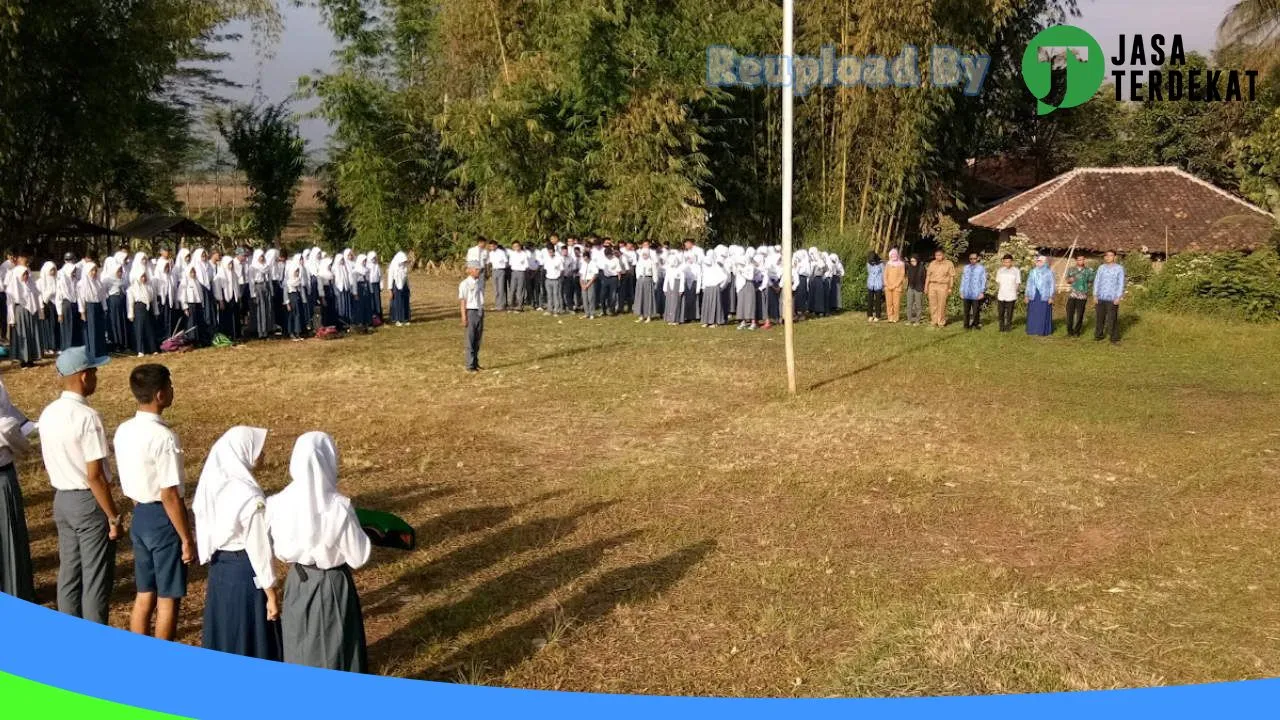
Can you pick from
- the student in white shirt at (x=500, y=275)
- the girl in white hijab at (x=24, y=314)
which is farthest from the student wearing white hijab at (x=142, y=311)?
the student in white shirt at (x=500, y=275)

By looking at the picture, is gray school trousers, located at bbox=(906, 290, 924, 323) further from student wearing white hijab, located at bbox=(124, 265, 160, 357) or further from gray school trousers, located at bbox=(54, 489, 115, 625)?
gray school trousers, located at bbox=(54, 489, 115, 625)

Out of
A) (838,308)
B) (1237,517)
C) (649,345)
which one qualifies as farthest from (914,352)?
(1237,517)

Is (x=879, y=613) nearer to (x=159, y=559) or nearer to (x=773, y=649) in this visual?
(x=773, y=649)

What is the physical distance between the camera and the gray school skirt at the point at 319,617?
3828 millimetres

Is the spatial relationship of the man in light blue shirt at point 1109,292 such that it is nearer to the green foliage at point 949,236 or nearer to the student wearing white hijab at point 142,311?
the green foliage at point 949,236

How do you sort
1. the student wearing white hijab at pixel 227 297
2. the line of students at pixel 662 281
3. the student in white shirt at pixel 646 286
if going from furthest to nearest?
the student in white shirt at pixel 646 286 < the line of students at pixel 662 281 < the student wearing white hijab at pixel 227 297

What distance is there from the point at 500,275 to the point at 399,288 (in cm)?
277

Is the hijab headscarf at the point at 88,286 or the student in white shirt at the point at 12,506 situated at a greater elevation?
the hijab headscarf at the point at 88,286

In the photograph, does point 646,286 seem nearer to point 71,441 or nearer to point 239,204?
point 71,441

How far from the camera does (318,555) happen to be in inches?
148

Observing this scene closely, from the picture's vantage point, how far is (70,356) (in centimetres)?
457

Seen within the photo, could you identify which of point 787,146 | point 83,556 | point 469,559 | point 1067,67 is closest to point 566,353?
point 787,146

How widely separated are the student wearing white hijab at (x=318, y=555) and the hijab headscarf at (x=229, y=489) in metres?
0.15

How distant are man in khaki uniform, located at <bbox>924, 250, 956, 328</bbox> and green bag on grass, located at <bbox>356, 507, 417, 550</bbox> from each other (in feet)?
45.1
